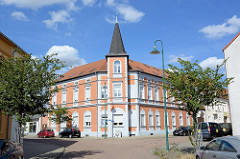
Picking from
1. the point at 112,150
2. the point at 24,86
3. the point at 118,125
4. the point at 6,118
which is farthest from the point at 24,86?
the point at 118,125

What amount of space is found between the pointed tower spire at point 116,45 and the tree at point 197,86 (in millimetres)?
20643

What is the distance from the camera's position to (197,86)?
10.5 metres

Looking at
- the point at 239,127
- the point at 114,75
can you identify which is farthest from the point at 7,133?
the point at 114,75

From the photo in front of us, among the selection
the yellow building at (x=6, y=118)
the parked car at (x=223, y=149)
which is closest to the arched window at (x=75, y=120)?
the yellow building at (x=6, y=118)

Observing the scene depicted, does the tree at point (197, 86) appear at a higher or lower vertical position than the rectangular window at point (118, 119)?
higher

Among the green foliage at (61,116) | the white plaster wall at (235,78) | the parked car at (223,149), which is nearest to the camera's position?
the parked car at (223,149)

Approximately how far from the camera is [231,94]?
1608 centimetres

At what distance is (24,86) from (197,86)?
802cm

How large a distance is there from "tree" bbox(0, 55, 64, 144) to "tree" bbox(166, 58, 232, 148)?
6.20m

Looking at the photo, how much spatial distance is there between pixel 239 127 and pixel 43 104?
1314 centimetres

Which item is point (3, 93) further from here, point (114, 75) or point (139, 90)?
point (139, 90)

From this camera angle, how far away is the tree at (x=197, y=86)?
1038cm

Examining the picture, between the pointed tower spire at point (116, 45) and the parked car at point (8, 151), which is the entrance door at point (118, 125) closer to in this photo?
the pointed tower spire at point (116, 45)

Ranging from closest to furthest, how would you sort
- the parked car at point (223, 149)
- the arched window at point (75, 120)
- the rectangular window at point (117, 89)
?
the parked car at point (223, 149), the rectangular window at point (117, 89), the arched window at point (75, 120)
